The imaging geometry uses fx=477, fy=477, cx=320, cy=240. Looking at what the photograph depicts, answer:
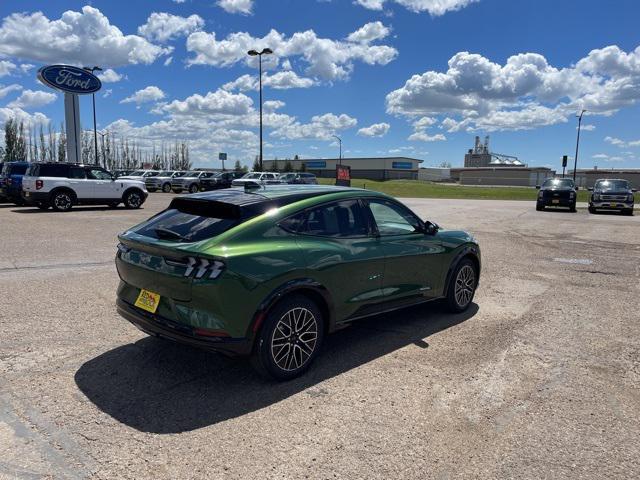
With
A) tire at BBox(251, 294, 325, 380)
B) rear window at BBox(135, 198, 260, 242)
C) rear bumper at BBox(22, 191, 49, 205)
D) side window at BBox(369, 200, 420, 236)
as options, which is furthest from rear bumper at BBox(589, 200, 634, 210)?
rear bumper at BBox(22, 191, 49, 205)

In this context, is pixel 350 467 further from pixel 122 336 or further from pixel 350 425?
pixel 122 336

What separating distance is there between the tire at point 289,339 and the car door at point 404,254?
1020 millimetres

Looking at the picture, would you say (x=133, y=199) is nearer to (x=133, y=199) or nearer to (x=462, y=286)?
(x=133, y=199)

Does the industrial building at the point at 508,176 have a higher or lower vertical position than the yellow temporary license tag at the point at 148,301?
higher

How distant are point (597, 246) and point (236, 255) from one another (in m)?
11.5

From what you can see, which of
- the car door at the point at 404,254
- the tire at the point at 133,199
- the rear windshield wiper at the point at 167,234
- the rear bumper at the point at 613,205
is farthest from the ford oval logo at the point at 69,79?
the car door at the point at 404,254

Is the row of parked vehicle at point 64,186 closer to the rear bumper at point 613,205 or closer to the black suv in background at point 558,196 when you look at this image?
the black suv in background at point 558,196

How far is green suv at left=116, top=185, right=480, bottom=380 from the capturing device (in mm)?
3494

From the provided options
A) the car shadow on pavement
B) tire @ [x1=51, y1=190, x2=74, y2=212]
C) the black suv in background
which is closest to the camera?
the car shadow on pavement

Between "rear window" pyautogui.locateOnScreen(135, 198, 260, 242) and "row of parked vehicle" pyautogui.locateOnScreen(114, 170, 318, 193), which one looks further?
"row of parked vehicle" pyautogui.locateOnScreen(114, 170, 318, 193)

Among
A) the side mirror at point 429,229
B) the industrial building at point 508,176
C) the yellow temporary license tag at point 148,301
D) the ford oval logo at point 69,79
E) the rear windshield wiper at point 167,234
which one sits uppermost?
the ford oval logo at point 69,79

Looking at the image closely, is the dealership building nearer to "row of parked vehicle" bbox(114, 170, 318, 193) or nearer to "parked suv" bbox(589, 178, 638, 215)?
"row of parked vehicle" bbox(114, 170, 318, 193)

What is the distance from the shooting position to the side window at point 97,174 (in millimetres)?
18562

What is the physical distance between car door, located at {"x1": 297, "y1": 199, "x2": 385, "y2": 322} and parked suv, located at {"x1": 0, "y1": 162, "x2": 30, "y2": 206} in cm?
1895
